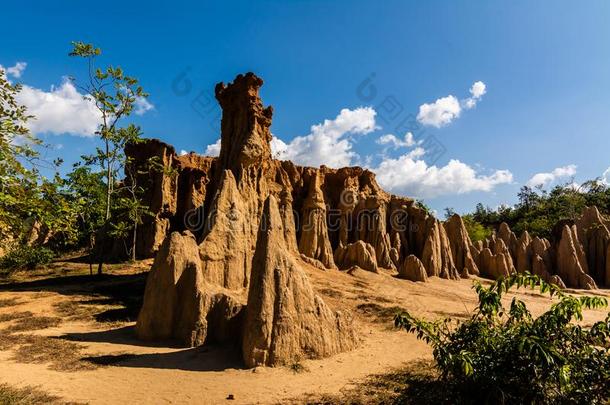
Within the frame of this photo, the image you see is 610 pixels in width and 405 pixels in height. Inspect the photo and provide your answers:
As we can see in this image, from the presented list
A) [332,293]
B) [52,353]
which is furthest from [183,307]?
[332,293]

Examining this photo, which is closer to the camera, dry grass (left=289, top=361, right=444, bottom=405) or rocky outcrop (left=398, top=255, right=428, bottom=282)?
dry grass (left=289, top=361, right=444, bottom=405)

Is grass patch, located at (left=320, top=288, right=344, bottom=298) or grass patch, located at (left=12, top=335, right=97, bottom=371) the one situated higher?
grass patch, located at (left=320, top=288, right=344, bottom=298)

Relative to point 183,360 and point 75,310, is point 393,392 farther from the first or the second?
point 75,310

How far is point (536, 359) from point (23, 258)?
78.6 ft

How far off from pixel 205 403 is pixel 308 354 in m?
3.06

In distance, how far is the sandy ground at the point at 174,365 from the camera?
23.1 feet

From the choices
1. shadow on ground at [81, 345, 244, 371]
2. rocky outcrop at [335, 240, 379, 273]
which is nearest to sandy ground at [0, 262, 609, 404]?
shadow on ground at [81, 345, 244, 371]

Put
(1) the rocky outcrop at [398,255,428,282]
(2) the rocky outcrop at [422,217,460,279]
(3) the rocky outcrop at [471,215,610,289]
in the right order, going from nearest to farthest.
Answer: (1) the rocky outcrop at [398,255,428,282], (2) the rocky outcrop at [422,217,460,279], (3) the rocky outcrop at [471,215,610,289]

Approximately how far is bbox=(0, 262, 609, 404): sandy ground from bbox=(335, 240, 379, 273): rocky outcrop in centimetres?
818

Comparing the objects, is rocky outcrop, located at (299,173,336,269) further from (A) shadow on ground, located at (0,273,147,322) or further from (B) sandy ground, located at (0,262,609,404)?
(A) shadow on ground, located at (0,273,147,322)

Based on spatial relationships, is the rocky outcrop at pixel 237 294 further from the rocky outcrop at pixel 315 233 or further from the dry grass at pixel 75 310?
the rocky outcrop at pixel 315 233

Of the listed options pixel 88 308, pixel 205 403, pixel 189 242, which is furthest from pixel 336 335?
pixel 88 308

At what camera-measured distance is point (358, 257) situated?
2495 centimetres

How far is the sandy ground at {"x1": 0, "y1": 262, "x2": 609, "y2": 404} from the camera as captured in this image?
703 cm
